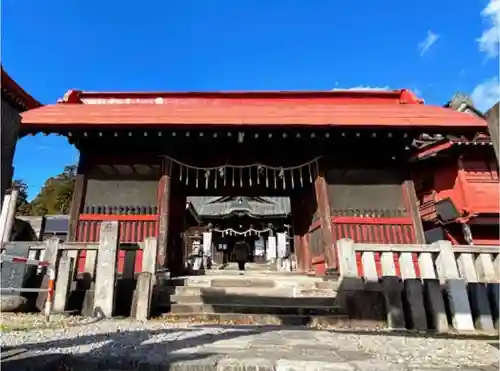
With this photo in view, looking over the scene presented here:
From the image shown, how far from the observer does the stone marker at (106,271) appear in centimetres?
489

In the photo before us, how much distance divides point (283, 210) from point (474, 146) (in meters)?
11.0

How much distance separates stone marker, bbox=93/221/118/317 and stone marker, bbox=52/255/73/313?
524 mm

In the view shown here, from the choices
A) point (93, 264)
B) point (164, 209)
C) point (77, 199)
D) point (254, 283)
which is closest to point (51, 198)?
point (77, 199)

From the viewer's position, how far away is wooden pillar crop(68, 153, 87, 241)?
704 cm

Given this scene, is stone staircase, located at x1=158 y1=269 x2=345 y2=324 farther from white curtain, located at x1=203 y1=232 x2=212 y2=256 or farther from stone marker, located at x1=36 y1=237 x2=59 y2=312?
white curtain, located at x1=203 y1=232 x2=212 y2=256

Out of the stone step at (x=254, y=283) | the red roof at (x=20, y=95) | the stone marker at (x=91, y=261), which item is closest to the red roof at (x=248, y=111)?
the red roof at (x=20, y=95)

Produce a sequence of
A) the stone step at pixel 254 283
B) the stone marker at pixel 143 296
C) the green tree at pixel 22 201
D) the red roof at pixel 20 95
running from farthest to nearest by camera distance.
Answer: the green tree at pixel 22 201, the red roof at pixel 20 95, the stone step at pixel 254 283, the stone marker at pixel 143 296

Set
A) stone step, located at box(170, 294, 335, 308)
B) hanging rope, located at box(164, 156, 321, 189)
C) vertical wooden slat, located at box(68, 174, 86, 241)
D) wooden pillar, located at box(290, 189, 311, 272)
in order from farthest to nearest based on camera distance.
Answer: wooden pillar, located at box(290, 189, 311, 272), hanging rope, located at box(164, 156, 321, 189), vertical wooden slat, located at box(68, 174, 86, 241), stone step, located at box(170, 294, 335, 308)

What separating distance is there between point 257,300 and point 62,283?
3.35m

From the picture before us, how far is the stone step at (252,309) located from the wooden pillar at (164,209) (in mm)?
1750

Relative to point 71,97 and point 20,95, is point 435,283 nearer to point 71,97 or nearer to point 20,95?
point 71,97

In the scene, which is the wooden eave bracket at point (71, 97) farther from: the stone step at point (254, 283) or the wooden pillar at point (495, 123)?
the wooden pillar at point (495, 123)

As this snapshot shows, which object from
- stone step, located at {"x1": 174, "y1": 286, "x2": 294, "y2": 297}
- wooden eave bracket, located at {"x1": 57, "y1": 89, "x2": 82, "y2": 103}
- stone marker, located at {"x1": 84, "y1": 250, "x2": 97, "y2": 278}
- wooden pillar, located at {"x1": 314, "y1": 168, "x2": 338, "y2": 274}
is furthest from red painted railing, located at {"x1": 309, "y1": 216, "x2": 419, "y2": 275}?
wooden eave bracket, located at {"x1": 57, "y1": 89, "x2": 82, "y2": 103}

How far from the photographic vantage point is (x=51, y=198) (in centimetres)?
3120
